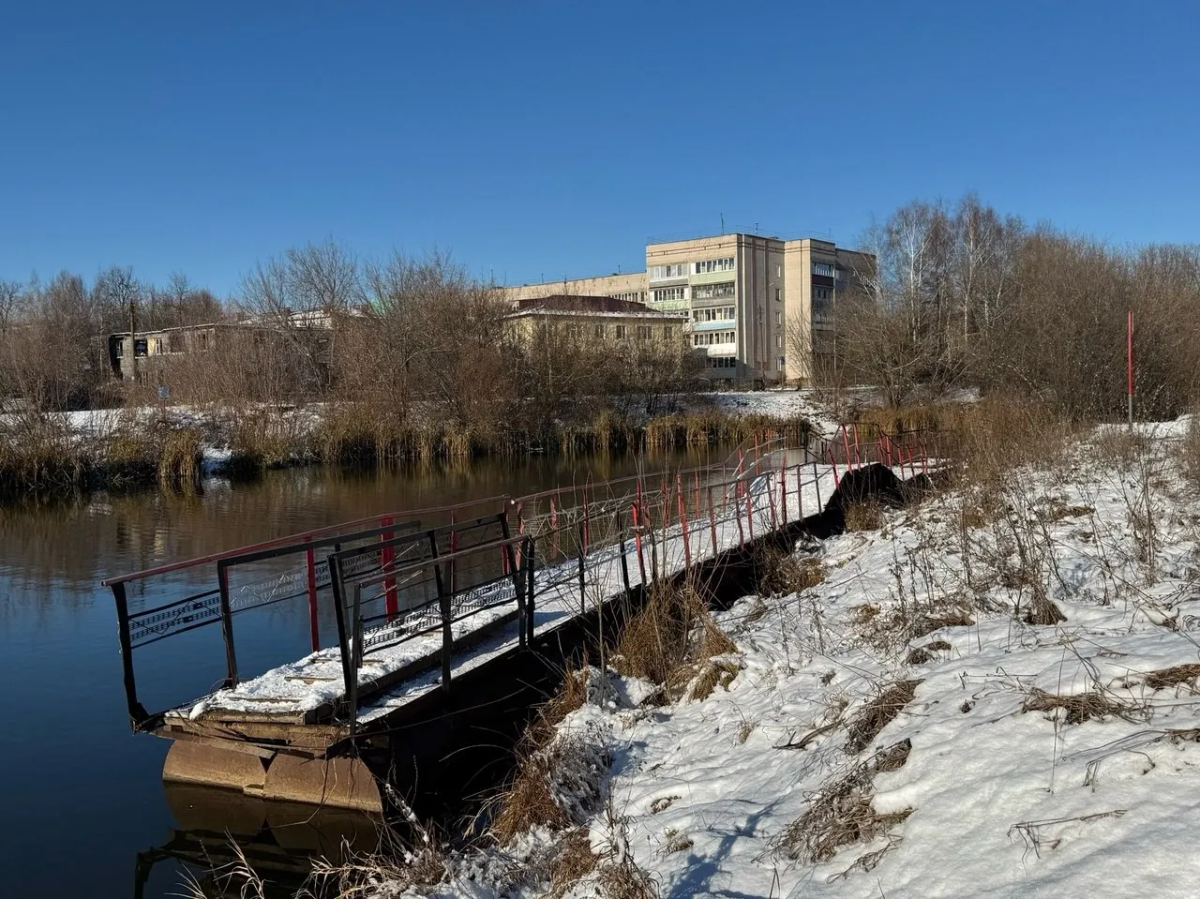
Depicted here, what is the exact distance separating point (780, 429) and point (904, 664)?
37.6 metres

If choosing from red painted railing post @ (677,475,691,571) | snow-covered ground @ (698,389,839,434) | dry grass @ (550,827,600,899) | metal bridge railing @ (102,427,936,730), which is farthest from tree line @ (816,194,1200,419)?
dry grass @ (550,827,600,899)

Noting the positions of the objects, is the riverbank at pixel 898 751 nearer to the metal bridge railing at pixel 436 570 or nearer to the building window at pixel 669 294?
the metal bridge railing at pixel 436 570

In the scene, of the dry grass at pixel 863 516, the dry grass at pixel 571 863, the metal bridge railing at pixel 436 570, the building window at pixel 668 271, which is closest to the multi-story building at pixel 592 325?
the building window at pixel 668 271

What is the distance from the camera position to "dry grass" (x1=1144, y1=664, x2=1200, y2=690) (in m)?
4.32

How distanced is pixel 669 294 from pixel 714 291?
5350 millimetres

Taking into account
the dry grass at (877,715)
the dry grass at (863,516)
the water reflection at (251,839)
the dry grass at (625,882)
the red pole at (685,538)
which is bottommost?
the water reflection at (251,839)

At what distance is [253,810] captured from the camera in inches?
293

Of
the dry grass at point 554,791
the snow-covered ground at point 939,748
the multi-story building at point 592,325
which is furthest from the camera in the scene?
the multi-story building at point 592,325

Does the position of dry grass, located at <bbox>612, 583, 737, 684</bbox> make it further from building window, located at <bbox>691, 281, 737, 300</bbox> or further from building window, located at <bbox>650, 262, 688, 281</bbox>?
building window, located at <bbox>650, 262, 688, 281</bbox>

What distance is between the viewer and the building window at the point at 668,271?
8750cm

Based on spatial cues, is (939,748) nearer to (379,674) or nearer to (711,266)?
(379,674)

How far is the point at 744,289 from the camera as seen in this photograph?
275ft

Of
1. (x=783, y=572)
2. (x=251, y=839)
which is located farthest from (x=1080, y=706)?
(x=783, y=572)

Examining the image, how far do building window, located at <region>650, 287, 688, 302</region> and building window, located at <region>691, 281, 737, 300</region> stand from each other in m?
1.44
